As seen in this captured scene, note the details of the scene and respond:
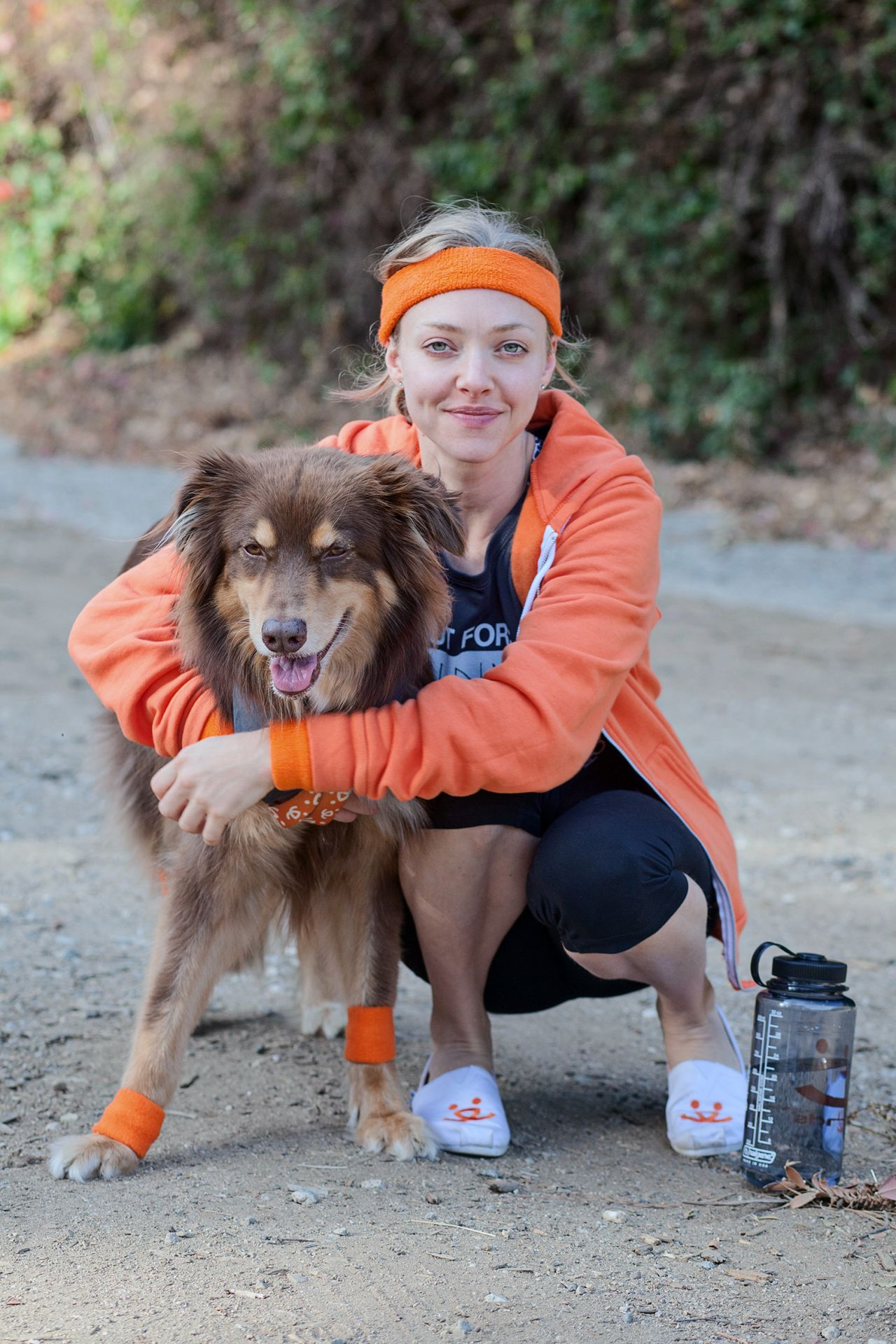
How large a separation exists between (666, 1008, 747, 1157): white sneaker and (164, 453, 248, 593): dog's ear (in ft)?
4.83

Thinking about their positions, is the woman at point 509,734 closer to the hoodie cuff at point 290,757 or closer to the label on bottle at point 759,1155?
the hoodie cuff at point 290,757

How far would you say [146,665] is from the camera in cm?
281

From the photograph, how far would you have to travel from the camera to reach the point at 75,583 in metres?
8.84

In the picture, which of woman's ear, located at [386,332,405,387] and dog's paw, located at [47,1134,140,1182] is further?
woman's ear, located at [386,332,405,387]

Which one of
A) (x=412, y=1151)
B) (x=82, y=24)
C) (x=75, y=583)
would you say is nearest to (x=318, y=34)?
(x=82, y=24)

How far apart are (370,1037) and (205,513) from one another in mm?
1174

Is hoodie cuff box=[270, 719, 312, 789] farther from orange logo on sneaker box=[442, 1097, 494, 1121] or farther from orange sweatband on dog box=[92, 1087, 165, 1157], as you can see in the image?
orange logo on sneaker box=[442, 1097, 494, 1121]

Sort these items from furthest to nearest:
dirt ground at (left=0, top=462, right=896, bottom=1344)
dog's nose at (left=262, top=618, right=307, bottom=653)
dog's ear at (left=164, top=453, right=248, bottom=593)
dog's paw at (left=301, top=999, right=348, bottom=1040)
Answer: dog's paw at (left=301, top=999, right=348, bottom=1040) < dog's ear at (left=164, top=453, right=248, bottom=593) < dog's nose at (left=262, top=618, right=307, bottom=653) < dirt ground at (left=0, top=462, right=896, bottom=1344)

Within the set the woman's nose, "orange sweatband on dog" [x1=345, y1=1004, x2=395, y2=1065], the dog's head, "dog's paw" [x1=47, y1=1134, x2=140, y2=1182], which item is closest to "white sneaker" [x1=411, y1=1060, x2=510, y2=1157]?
"orange sweatband on dog" [x1=345, y1=1004, x2=395, y2=1065]

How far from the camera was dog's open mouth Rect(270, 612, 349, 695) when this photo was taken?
261cm

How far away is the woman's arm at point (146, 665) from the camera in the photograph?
2.80 m

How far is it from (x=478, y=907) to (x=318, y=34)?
455 inches

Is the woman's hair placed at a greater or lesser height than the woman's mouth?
greater

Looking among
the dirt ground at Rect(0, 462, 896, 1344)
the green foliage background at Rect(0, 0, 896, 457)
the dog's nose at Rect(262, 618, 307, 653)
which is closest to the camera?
the dirt ground at Rect(0, 462, 896, 1344)
